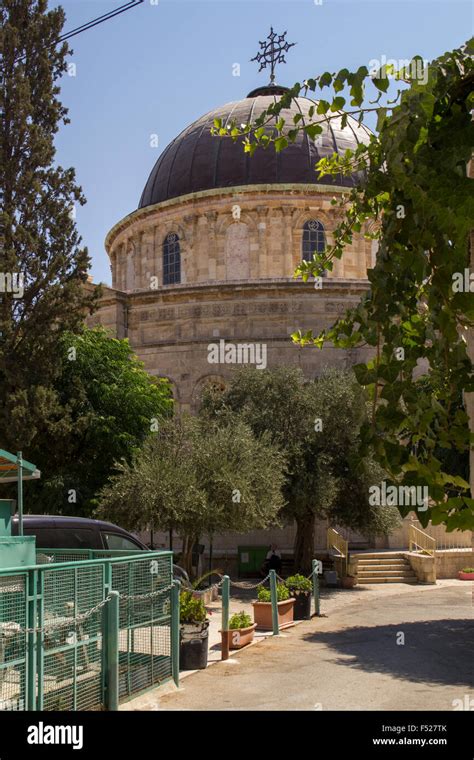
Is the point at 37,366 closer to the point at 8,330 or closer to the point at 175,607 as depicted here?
the point at 8,330

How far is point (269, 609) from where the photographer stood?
1745 centimetres

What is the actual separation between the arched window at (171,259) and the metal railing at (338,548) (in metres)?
17.4

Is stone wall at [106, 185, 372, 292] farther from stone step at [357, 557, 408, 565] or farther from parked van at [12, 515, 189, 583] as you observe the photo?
parked van at [12, 515, 189, 583]

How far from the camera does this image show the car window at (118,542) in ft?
49.9

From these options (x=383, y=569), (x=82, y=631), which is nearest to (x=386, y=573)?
(x=383, y=569)

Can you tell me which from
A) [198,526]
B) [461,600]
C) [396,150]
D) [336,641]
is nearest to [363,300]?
[396,150]

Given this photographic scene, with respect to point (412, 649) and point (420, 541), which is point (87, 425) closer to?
point (412, 649)

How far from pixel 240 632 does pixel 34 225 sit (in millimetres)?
14594

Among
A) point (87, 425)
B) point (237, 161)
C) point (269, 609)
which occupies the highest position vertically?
point (237, 161)

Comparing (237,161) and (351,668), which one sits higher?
(237,161)

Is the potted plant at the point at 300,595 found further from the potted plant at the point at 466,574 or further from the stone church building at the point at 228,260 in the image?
the potted plant at the point at 466,574

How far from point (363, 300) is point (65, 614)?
7.40 meters

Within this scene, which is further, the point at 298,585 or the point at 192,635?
the point at 298,585

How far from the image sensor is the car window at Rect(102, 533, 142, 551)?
15203mm
